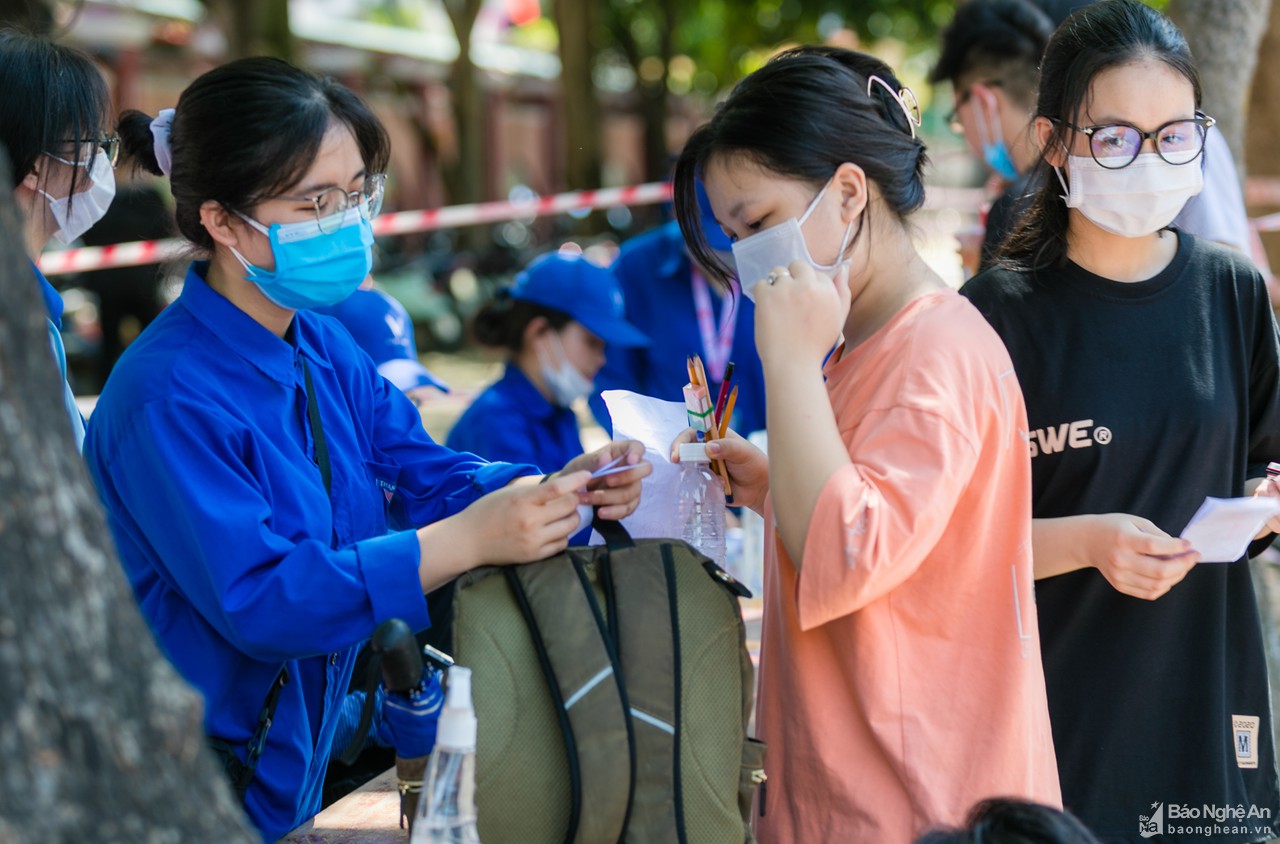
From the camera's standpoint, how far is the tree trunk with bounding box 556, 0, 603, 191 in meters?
14.9

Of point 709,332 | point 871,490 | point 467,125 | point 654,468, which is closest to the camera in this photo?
point 871,490

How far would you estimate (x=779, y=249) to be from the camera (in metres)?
1.88

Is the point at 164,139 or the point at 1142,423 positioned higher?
the point at 164,139

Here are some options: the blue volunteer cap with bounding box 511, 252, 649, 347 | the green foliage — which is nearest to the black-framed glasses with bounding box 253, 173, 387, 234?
the blue volunteer cap with bounding box 511, 252, 649, 347

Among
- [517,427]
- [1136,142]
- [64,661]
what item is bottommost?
[517,427]

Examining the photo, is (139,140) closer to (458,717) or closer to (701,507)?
(701,507)

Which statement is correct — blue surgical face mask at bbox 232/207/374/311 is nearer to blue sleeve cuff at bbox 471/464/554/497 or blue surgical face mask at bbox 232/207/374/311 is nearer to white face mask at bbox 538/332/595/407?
blue sleeve cuff at bbox 471/464/554/497

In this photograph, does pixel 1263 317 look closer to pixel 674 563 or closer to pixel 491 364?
pixel 674 563

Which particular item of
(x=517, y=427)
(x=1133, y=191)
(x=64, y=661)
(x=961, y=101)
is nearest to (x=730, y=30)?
(x=961, y=101)

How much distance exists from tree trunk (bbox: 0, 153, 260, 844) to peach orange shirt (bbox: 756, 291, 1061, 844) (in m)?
0.83

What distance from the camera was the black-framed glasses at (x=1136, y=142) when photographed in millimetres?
2172

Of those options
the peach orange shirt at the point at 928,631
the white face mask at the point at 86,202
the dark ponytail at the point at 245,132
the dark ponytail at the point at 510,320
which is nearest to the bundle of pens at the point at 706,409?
the peach orange shirt at the point at 928,631

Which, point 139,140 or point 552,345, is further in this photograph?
point 552,345

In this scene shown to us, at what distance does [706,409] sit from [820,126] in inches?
20.1
